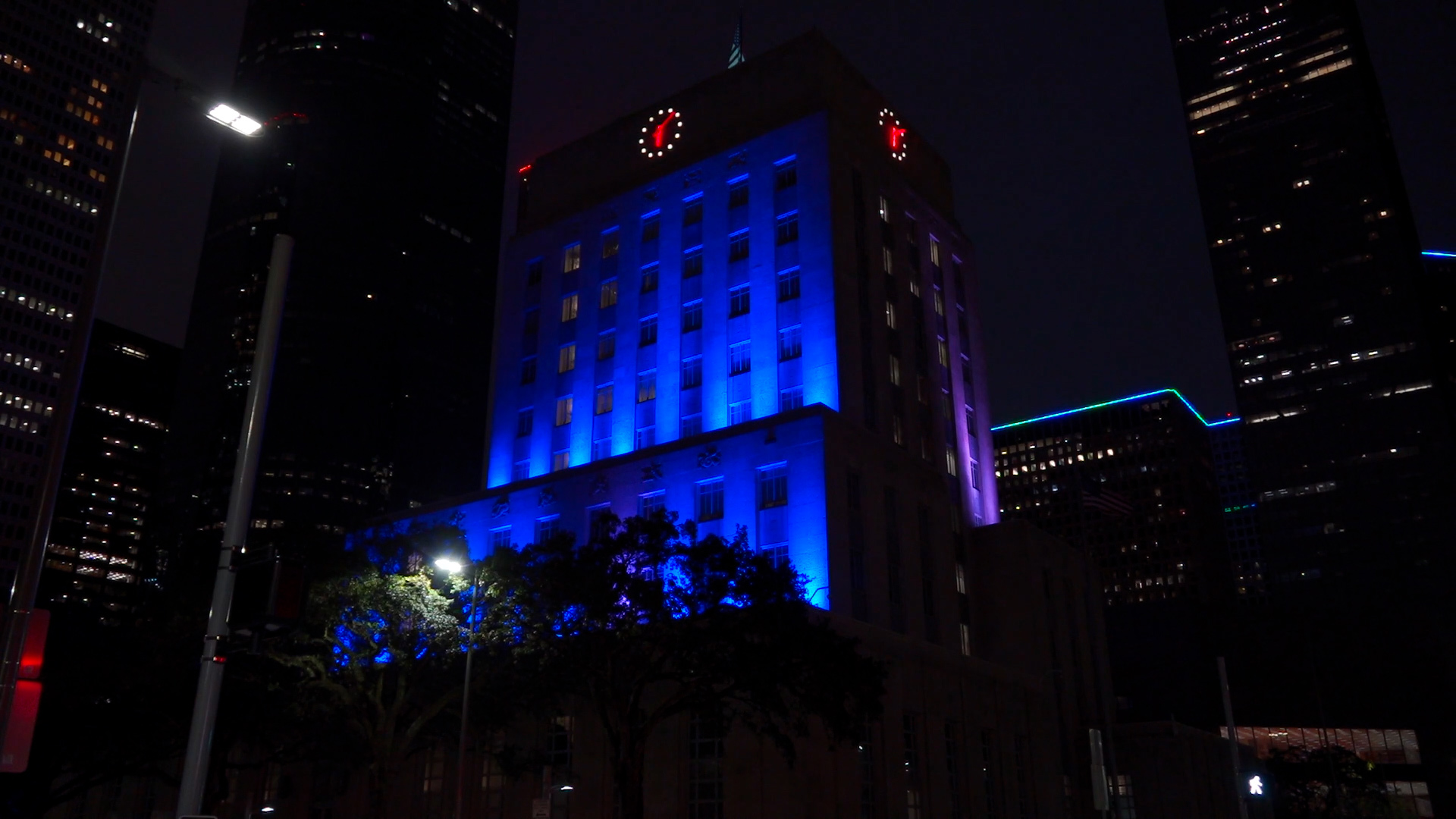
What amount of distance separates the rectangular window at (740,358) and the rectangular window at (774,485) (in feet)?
38.8

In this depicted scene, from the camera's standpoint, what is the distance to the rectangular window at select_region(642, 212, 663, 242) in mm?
89375

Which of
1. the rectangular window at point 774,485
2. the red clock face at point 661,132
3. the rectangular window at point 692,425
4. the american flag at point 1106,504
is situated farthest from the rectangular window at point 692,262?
the american flag at point 1106,504

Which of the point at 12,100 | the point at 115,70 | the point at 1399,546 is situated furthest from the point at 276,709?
the point at 1399,546

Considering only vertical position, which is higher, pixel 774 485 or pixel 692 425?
pixel 692 425

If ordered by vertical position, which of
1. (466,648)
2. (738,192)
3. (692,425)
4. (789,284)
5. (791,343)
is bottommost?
(466,648)

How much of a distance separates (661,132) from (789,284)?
71.0 feet

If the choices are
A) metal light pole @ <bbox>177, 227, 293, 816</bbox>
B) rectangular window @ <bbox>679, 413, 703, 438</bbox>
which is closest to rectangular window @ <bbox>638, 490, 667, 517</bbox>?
rectangular window @ <bbox>679, 413, 703, 438</bbox>

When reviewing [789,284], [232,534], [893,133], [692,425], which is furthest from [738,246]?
[232,534]

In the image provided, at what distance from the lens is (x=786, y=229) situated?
81688mm

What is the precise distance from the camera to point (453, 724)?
53.3 meters

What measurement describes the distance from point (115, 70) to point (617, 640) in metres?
29.7

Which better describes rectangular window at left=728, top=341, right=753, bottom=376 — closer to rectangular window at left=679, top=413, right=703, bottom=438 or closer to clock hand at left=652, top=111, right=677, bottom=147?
rectangular window at left=679, top=413, right=703, bottom=438

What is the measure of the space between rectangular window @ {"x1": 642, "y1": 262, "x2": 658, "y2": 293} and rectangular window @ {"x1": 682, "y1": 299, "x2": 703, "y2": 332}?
4248 millimetres

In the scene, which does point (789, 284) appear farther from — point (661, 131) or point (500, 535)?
point (500, 535)
